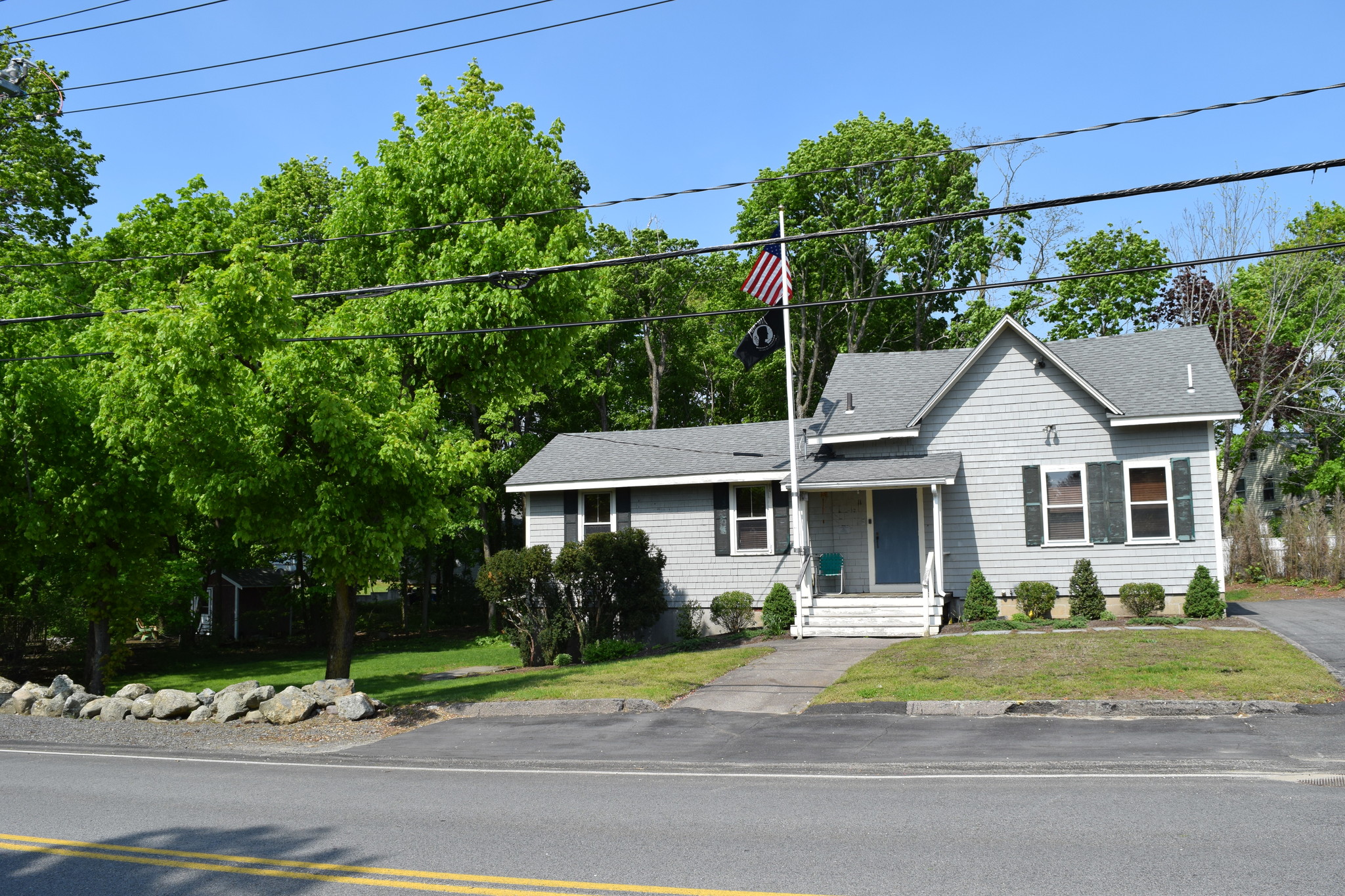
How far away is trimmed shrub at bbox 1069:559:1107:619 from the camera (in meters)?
19.3

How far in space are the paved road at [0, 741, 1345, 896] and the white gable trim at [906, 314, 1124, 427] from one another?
12.7 m

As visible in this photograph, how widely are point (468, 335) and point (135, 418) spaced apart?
786 centimetres

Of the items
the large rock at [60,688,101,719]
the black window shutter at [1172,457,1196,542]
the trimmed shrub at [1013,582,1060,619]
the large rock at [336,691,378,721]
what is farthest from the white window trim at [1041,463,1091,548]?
the large rock at [60,688,101,719]

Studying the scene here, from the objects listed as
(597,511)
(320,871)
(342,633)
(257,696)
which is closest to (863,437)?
(597,511)

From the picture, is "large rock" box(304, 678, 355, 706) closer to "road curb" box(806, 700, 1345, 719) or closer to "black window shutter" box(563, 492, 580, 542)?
"road curb" box(806, 700, 1345, 719)

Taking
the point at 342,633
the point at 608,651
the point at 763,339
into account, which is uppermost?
the point at 763,339

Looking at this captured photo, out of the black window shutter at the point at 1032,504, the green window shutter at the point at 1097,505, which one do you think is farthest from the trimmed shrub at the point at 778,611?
the green window shutter at the point at 1097,505

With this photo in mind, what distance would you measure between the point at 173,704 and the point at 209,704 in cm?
46

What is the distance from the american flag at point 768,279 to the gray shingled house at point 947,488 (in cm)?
356

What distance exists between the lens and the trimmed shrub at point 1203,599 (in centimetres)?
1855

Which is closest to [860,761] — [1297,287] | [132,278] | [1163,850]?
[1163,850]

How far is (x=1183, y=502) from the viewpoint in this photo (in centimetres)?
1925

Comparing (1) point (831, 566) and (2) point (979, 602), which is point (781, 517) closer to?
(1) point (831, 566)

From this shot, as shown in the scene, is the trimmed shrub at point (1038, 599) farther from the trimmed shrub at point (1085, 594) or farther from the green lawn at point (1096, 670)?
the green lawn at point (1096, 670)
